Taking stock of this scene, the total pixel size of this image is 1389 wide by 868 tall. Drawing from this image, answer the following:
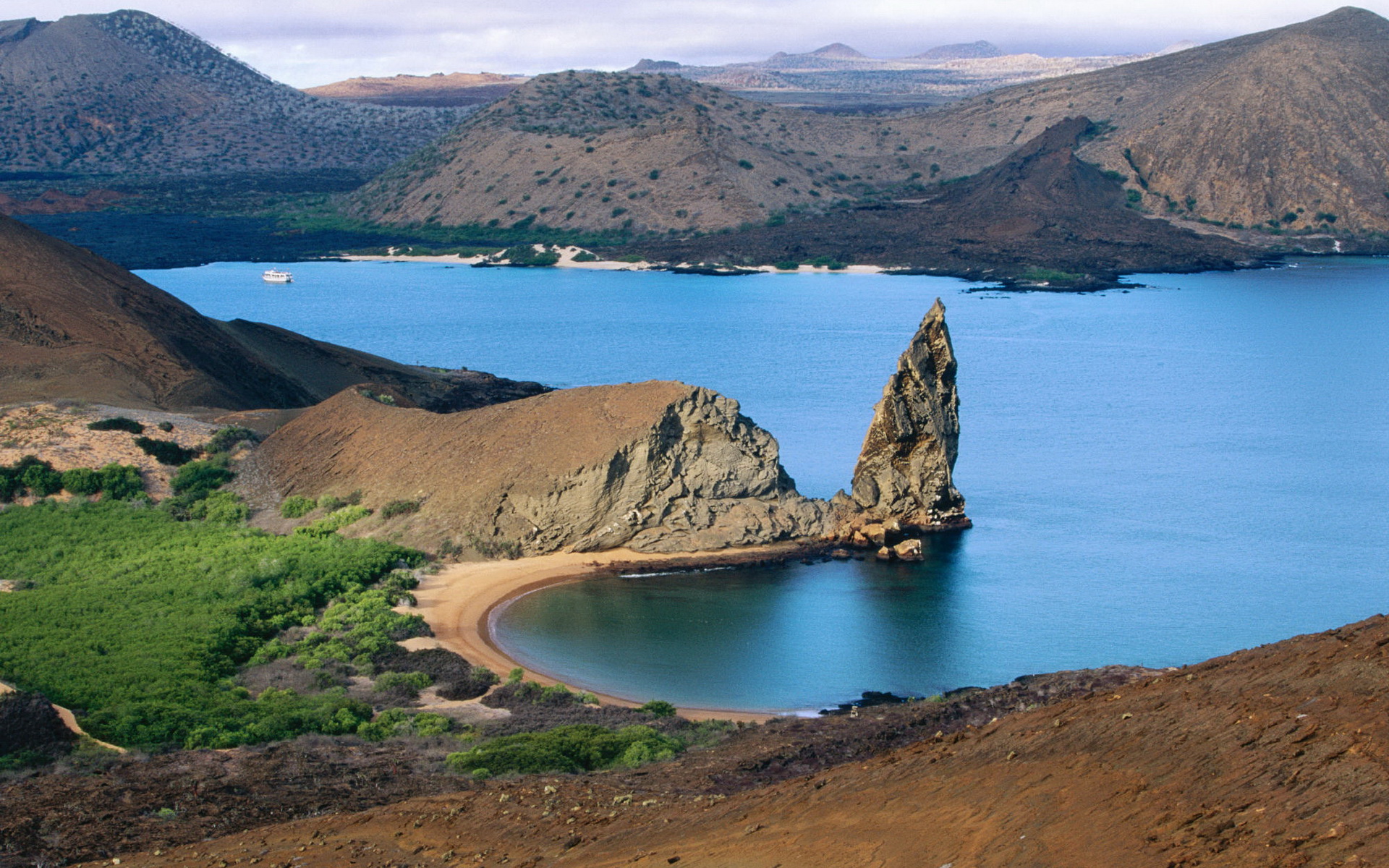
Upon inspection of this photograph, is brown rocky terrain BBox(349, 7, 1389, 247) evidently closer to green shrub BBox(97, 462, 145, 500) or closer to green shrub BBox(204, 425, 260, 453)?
green shrub BBox(204, 425, 260, 453)

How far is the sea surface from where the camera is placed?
31359 millimetres

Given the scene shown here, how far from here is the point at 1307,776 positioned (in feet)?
40.7

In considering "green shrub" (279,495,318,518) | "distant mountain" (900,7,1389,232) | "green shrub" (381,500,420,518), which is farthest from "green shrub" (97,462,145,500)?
"distant mountain" (900,7,1389,232)

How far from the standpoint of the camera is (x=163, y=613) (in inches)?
1159

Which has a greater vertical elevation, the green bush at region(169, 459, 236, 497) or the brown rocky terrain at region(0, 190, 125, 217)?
the brown rocky terrain at region(0, 190, 125, 217)

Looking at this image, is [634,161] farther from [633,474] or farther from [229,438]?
[633,474]

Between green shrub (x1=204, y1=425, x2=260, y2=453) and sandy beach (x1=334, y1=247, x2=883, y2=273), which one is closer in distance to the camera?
green shrub (x1=204, y1=425, x2=260, y2=453)

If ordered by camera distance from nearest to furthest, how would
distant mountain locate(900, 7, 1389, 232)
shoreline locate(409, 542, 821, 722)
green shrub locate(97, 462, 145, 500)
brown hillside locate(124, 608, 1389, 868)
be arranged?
brown hillside locate(124, 608, 1389, 868) → shoreline locate(409, 542, 821, 722) → green shrub locate(97, 462, 145, 500) → distant mountain locate(900, 7, 1389, 232)

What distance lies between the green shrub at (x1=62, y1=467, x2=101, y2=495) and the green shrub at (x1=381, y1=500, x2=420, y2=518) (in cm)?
854

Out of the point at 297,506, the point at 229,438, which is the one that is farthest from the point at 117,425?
the point at 297,506

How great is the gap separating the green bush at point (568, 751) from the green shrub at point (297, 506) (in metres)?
17.6

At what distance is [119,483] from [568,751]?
74.9ft

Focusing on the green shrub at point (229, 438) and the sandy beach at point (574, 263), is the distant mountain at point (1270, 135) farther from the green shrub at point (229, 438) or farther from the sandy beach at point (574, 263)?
the green shrub at point (229, 438)

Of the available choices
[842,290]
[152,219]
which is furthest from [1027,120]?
[152,219]
